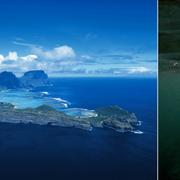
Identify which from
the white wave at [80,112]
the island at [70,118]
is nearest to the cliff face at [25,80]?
the island at [70,118]

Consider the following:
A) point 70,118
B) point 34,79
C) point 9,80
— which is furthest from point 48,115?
point 9,80

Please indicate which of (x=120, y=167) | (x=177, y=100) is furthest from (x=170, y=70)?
(x=120, y=167)

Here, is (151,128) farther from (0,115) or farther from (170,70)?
(0,115)

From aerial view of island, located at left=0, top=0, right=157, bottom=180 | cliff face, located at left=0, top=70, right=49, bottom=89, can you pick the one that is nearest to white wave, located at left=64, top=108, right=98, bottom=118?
aerial view of island, located at left=0, top=0, right=157, bottom=180

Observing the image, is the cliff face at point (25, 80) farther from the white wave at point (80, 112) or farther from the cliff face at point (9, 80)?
the white wave at point (80, 112)

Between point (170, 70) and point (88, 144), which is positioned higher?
point (170, 70)

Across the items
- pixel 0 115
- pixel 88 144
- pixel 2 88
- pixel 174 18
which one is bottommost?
pixel 88 144

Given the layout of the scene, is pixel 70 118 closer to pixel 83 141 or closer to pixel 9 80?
pixel 83 141
